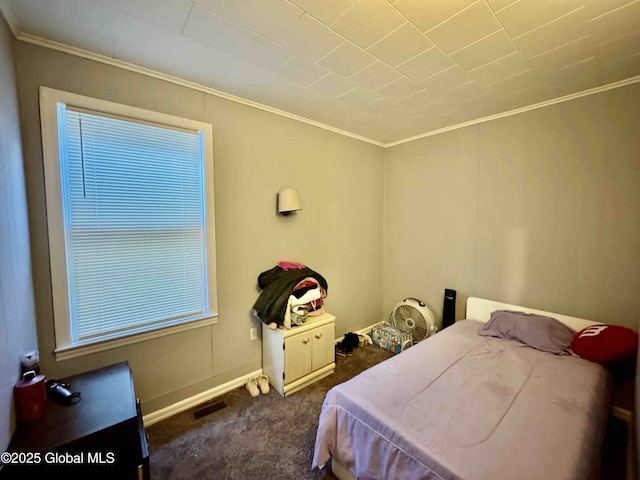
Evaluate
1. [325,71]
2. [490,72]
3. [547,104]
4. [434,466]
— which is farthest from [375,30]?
[434,466]

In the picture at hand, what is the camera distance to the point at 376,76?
6.48ft

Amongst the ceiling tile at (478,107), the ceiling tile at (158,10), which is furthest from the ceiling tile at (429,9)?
the ceiling tile at (478,107)

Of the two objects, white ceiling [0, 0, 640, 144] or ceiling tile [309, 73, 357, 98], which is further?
ceiling tile [309, 73, 357, 98]

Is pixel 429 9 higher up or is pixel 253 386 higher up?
pixel 429 9

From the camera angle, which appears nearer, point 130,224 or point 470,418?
point 470,418

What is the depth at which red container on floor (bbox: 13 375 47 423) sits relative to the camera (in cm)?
122

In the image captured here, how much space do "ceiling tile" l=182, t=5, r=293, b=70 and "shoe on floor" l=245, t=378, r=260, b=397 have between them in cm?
251

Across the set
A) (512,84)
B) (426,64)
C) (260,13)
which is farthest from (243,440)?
(512,84)

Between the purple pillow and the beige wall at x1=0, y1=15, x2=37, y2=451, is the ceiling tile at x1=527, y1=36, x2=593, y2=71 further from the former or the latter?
the beige wall at x1=0, y1=15, x2=37, y2=451

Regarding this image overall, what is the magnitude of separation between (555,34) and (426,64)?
671 millimetres

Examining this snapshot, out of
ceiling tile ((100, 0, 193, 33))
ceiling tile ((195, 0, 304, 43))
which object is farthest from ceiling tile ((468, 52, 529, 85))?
ceiling tile ((100, 0, 193, 33))

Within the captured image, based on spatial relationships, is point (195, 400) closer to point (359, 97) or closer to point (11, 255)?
point (11, 255)

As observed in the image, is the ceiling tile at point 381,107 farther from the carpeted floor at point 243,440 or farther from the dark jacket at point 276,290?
the carpeted floor at point 243,440

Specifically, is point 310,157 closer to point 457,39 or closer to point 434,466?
point 457,39
